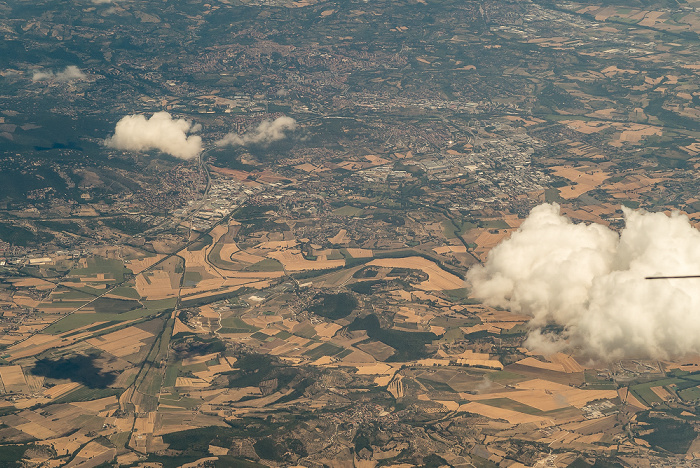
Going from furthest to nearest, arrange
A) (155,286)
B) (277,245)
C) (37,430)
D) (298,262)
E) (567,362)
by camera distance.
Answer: (277,245)
(298,262)
(155,286)
(567,362)
(37,430)

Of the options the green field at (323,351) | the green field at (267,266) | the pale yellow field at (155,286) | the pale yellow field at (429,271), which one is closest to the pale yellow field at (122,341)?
the pale yellow field at (155,286)

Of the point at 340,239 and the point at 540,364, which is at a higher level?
the point at 540,364

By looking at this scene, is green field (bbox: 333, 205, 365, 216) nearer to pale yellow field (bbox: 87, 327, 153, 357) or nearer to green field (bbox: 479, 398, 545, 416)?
pale yellow field (bbox: 87, 327, 153, 357)

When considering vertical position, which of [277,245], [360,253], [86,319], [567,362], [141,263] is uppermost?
[567,362]

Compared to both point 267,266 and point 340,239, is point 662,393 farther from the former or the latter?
point 267,266

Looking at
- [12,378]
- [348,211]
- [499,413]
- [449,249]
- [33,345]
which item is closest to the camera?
[499,413]

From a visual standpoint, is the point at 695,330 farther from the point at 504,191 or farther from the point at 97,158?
the point at 97,158

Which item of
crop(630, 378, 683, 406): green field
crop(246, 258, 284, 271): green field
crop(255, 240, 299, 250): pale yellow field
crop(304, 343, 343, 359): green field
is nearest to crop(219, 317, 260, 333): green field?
crop(304, 343, 343, 359): green field

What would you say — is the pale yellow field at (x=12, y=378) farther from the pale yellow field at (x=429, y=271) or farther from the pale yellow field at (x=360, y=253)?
the pale yellow field at (x=429, y=271)

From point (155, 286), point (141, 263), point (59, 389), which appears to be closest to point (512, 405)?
point (59, 389)
